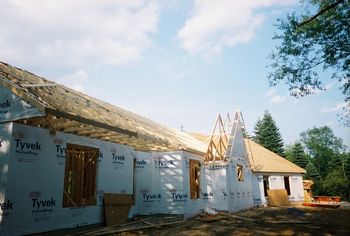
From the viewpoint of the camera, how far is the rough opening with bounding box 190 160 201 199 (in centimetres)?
1570

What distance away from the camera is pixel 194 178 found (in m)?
16.2

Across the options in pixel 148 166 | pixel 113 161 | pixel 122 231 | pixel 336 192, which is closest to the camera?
pixel 122 231

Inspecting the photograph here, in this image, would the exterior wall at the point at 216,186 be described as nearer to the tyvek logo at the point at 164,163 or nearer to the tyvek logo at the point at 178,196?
the tyvek logo at the point at 178,196

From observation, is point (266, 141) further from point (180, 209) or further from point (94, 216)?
point (94, 216)

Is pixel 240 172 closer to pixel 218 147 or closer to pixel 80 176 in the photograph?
pixel 218 147

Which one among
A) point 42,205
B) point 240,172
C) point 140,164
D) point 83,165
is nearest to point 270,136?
point 240,172

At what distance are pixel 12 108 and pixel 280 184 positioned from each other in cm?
2369

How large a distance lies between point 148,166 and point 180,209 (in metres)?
2.70

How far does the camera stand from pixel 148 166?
1460 cm

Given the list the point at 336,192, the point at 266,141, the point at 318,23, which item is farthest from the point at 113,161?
the point at 266,141

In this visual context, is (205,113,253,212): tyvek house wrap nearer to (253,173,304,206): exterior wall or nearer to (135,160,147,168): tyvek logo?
(253,173,304,206): exterior wall

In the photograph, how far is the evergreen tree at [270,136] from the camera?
48225 mm

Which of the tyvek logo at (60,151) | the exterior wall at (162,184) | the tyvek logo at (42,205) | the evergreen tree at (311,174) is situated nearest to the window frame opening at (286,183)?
the exterior wall at (162,184)

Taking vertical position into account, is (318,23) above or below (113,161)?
above
